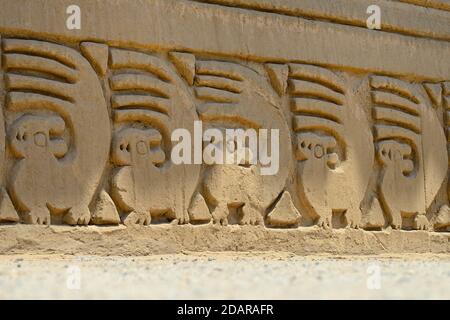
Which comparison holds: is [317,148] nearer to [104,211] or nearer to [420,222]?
[420,222]

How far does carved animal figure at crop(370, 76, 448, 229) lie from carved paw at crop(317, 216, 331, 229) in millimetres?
571

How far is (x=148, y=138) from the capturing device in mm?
5281

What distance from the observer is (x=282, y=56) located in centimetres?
598

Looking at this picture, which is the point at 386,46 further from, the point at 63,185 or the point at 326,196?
the point at 63,185

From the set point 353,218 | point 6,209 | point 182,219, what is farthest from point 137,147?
point 353,218

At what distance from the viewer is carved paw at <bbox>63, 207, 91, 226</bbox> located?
16.3 ft

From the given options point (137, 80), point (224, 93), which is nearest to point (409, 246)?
point (224, 93)

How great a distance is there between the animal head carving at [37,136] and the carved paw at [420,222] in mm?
2944

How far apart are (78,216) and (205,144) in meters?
1.00

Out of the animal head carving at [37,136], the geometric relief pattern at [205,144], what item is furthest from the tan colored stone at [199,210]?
the animal head carving at [37,136]

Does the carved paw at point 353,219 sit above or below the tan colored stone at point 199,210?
below

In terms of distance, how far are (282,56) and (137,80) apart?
1203 millimetres

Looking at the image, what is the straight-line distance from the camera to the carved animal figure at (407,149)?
21.0 feet
